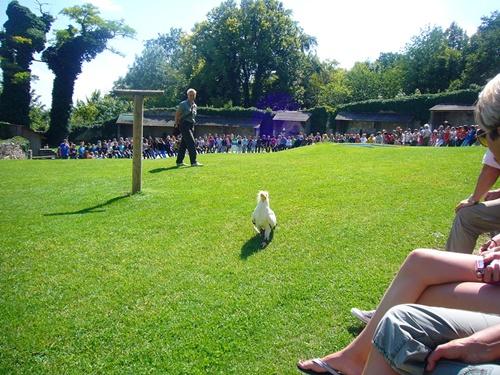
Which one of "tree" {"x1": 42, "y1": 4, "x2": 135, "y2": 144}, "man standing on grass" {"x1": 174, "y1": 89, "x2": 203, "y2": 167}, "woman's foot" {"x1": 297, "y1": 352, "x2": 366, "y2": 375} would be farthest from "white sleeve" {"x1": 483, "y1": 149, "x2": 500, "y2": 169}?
"tree" {"x1": 42, "y1": 4, "x2": 135, "y2": 144}

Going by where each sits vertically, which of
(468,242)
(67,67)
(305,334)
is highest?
(67,67)

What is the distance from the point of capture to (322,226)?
5.80m

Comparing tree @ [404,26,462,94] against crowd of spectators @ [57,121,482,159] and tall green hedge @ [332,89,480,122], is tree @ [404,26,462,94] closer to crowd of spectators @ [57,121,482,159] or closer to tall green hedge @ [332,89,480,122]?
tall green hedge @ [332,89,480,122]

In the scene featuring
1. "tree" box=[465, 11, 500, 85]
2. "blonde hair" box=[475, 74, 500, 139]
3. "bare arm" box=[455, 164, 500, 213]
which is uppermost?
"tree" box=[465, 11, 500, 85]

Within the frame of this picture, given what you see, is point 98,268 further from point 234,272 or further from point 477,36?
point 477,36

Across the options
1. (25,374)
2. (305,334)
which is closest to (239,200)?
(305,334)

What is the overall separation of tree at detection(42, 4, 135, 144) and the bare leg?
185ft

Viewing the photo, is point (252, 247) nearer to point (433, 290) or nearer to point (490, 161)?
point (490, 161)

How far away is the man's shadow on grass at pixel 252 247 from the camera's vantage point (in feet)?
16.2

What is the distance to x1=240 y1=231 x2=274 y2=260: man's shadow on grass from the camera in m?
4.95

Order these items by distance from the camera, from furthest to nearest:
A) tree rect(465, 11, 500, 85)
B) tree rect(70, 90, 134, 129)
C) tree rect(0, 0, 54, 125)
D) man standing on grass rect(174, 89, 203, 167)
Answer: tree rect(70, 90, 134, 129)
tree rect(465, 11, 500, 85)
tree rect(0, 0, 54, 125)
man standing on grass rect(174, 89, 203, 167)

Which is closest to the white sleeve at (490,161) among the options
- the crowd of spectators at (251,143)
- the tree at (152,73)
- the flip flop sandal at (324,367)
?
the flip flop sandal at (324,367)

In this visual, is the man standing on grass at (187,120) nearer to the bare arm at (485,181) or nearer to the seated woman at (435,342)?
the bare arm at (485,181)

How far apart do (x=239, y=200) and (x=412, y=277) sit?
17.7ft
